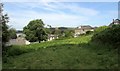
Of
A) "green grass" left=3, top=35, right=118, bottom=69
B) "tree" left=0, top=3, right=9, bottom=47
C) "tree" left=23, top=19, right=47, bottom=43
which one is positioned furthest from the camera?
"tree" left=23, top=19, right=47, bottom=43

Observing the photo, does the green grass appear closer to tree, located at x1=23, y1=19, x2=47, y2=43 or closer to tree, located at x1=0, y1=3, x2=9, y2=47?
tree, located at x1=0, y1=3, x2=9, y2=47

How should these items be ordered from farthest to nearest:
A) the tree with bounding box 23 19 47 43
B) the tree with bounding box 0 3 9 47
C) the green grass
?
the tree with bounding box 23 19 47 43 < the tree with bounding box 0 3 9 47 < the green grass

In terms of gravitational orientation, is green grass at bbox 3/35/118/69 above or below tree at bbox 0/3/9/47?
below

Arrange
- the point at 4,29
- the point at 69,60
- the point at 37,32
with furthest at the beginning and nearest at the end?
the point at 37,32 < the point at 4,29 < the point at 69,60

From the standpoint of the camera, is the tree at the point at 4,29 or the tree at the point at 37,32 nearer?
the tree at the point at 4,29

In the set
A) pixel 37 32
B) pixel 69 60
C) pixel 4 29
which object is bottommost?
pixel 37 32

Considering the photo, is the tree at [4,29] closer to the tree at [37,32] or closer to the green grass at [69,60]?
the green grass at [69,60]

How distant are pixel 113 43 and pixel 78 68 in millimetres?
4081

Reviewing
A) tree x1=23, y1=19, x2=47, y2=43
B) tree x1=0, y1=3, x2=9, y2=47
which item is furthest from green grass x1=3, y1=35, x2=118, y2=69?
tree x1=23, y1=19, x2=47, y2=43

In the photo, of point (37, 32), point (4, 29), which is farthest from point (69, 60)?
point (37, 32)

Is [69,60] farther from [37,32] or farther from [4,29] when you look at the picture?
[37,32]

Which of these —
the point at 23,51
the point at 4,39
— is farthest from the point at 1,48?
the point at 23,51

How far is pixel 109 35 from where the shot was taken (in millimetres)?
11406

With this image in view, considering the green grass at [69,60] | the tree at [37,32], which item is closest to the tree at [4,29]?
the green grass at [69,60]
